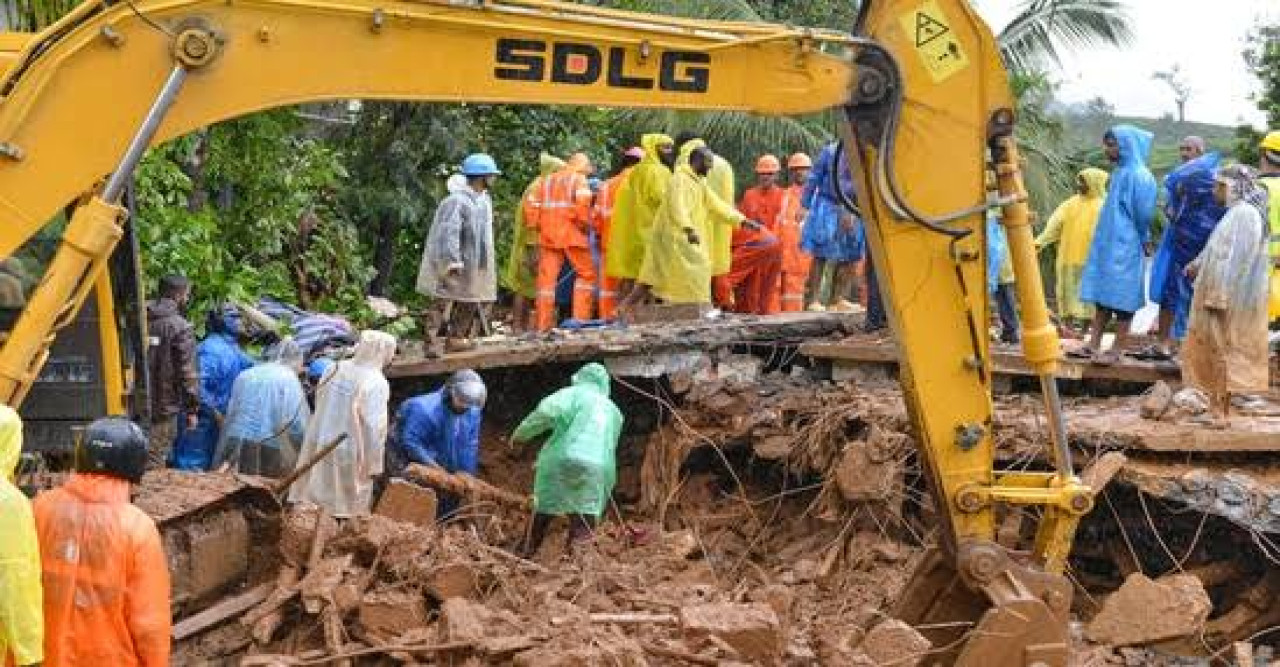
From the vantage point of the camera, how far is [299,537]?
350 inches

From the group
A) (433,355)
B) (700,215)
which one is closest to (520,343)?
(433,355)

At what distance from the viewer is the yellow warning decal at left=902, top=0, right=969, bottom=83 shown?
7.33 meters

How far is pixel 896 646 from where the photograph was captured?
7.72m

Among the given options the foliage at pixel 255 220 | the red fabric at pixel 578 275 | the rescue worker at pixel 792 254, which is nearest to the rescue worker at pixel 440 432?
Answer: the foliage at pixel 255 220

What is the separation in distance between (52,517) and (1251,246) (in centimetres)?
720

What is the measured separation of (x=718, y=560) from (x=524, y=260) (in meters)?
5.69

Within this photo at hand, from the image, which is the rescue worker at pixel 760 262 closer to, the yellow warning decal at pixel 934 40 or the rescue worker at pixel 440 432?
→ the rescue worker at pixel 440 432

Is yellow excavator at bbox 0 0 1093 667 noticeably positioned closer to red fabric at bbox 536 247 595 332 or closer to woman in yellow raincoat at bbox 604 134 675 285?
woman in yellow raincoat at bbox 604 134 675 285

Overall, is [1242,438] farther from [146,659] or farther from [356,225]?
[356,225]

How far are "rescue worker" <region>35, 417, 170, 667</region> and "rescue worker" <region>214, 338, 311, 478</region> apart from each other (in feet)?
16.4

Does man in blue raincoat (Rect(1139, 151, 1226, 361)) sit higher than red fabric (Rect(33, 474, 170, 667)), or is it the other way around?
man in blue raincoat (Rect(1139, 151, 1226, 361))

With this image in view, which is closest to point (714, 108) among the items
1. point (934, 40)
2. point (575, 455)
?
point (934, 40)

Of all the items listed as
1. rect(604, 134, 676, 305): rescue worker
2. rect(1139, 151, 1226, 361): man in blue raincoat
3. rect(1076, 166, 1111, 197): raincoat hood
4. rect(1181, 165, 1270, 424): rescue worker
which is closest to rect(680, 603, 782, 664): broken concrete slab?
rect(1181, 165, 1270, 424): rescue worker

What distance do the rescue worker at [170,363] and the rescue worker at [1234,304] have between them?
21.1ft
